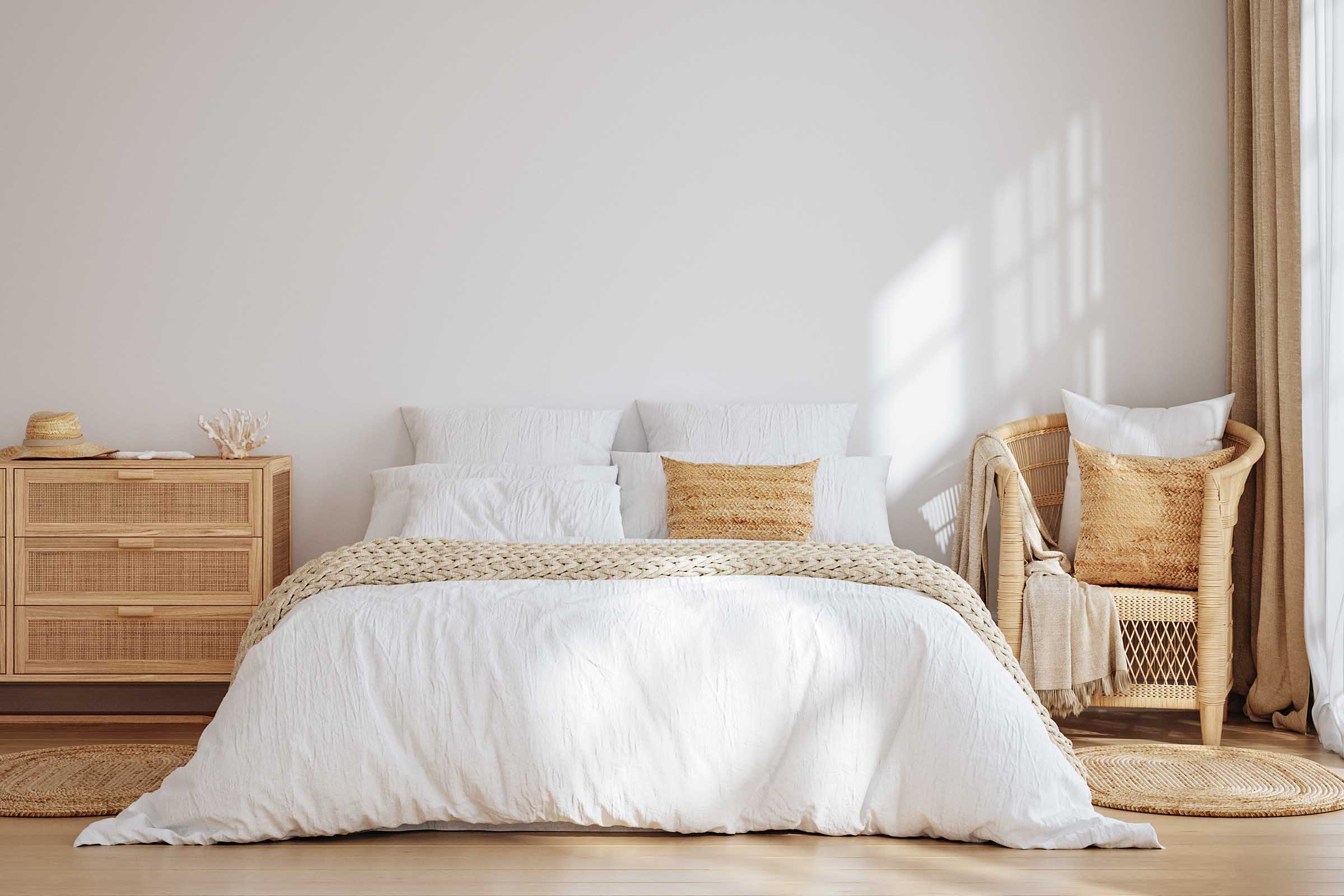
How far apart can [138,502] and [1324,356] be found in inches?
147

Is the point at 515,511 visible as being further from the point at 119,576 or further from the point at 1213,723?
the point at 1213,723

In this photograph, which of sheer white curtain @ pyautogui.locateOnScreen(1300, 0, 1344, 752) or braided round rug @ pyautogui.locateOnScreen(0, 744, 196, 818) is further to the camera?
sheer white curtain @ pyautogui.locateOnScreen(1300, 0, 1344, 752)

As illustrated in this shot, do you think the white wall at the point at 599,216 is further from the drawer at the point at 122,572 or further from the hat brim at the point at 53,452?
the drawer at the point at 122,572

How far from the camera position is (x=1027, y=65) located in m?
4.23

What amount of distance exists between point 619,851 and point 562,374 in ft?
6.98

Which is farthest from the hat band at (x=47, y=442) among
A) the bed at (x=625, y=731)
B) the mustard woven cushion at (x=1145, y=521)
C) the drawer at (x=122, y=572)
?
the mustard woven cushion at (x=1145, y=521)

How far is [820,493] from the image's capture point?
12.8ft

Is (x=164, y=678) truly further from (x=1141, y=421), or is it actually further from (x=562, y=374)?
(x=1141, y=421)

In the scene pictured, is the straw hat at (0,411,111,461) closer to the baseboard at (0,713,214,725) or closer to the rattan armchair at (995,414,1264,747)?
the baseboard at (0,713,214,725)

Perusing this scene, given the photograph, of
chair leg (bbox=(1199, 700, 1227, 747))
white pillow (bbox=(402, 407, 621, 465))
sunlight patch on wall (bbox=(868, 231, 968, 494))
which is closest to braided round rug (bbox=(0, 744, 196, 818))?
white pillow (bbox=(402, 407, 621, 465))

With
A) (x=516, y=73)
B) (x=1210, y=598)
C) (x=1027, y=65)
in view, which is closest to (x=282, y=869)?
(x=1210, y=598)

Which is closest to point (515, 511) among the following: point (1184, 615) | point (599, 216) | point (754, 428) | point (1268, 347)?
point (754, 428)

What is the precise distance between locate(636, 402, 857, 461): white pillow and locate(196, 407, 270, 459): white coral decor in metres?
1.40

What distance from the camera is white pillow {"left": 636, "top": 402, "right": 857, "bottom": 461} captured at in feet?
13.4
